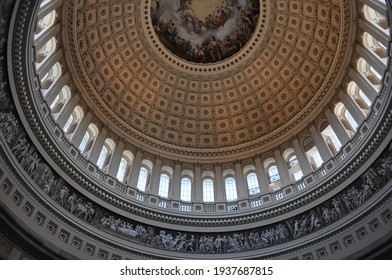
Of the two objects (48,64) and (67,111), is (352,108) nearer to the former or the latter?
(67,111)

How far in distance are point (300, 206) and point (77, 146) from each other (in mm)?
14528

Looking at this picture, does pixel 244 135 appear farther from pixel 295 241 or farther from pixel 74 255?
pixel 74 255

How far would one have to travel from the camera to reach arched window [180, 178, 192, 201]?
1096 inches

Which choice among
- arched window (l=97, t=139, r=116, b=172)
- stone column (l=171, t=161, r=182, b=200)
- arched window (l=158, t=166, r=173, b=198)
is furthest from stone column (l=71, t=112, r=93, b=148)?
stone column (l=171, t=161, r=182, b=200)

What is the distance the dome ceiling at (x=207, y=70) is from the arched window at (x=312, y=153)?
7.16ft

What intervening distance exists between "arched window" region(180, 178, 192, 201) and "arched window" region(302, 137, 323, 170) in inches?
350

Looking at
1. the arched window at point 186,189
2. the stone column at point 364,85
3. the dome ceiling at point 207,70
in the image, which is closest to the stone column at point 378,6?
the stone column at point 364,85

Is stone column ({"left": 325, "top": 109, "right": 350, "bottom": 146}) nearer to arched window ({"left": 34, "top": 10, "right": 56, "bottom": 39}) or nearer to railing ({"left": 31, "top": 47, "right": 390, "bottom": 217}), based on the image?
railing ({"left": 31, "top": 47, "right": 390, "bottom": 217})

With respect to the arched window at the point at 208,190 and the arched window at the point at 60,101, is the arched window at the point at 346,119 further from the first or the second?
the arched window at the point at 60,101

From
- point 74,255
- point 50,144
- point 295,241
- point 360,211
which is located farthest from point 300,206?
point 50,144

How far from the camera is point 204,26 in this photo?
110ft

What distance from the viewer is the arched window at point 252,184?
2765cm

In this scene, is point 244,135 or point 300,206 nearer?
point 300,206

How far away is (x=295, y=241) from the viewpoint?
2233 centimetres
